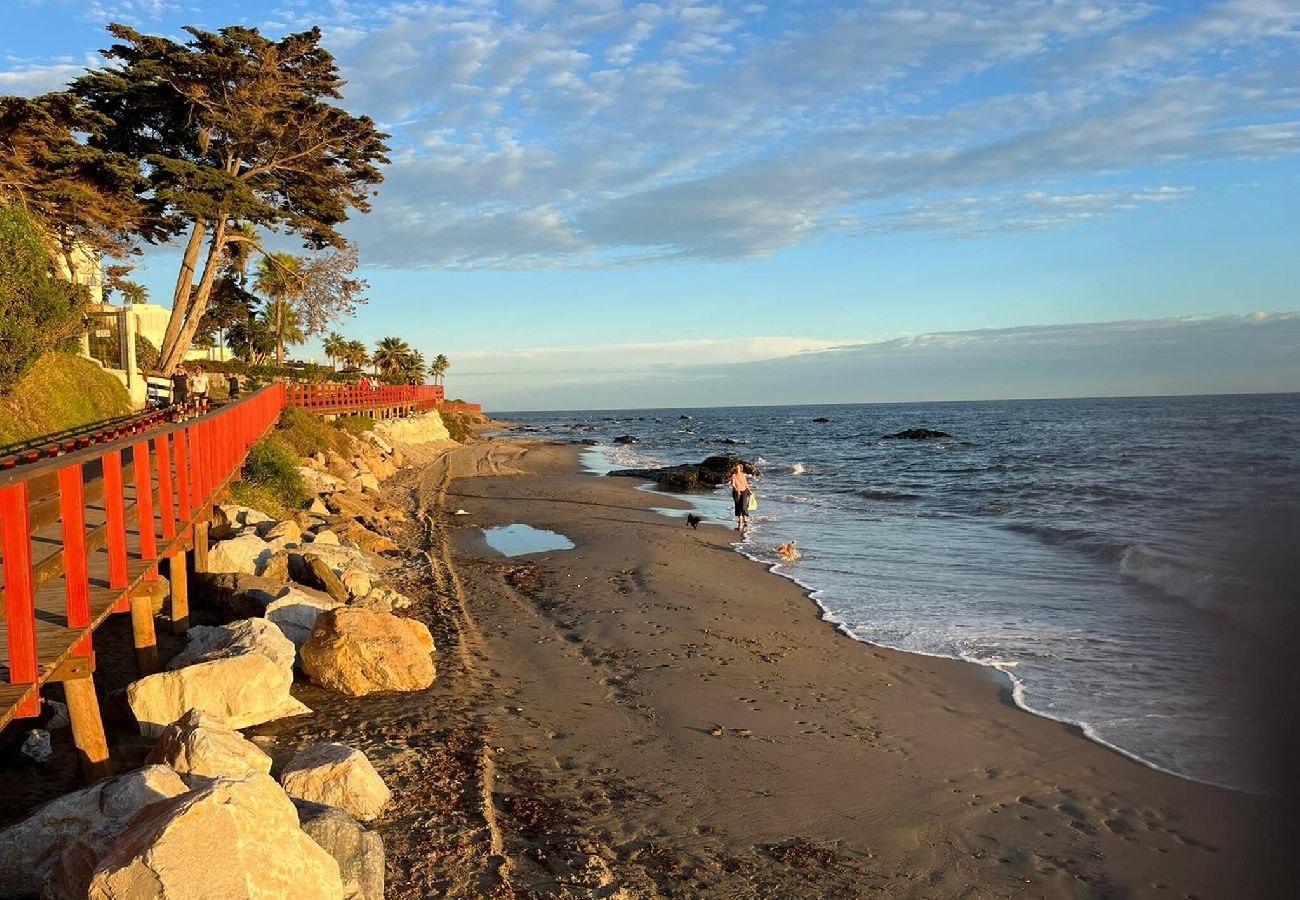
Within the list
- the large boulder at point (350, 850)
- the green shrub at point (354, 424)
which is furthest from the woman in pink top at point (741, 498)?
the green shrub at point (354, 424)

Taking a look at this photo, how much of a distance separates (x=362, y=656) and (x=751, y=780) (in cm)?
401

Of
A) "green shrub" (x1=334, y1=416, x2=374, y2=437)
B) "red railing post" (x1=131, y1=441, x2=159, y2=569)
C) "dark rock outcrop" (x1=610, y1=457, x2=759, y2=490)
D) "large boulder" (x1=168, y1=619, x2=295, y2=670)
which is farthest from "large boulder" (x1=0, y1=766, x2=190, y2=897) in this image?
"dark rock outcrop" (x1=610, y1=457, x2=759, y2=490)

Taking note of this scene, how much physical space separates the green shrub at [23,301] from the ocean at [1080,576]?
15.8 meters

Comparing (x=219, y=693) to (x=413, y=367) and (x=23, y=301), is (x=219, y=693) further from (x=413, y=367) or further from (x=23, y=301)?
(x=413, y=367)

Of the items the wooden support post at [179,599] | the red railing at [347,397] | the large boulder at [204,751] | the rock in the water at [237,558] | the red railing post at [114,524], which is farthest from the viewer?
the red railing at [347,397]

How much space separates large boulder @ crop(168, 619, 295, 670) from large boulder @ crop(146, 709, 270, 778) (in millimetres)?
1908

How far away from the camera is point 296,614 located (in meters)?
9.42

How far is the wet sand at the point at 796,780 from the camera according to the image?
594 cm

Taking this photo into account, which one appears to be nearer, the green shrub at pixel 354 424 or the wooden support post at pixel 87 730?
the wooden support post at pixel 87 730

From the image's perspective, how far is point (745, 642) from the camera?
11523 millimetres

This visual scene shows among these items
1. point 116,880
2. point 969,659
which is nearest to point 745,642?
point 969,659

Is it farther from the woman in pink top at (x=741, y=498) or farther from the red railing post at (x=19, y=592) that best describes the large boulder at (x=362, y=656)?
the woman in pink top at (x=741, y=498)

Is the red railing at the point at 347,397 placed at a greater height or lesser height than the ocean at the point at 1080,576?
greater

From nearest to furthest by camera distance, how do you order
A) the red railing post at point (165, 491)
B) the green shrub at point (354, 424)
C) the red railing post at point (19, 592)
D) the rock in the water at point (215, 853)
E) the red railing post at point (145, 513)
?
the rock in the water at point (215, 853), the red railing post at point (19, 592), the red railing post at point (145, 513), the red railing post at point (165, 491), the green shrub at point (354, 424)
